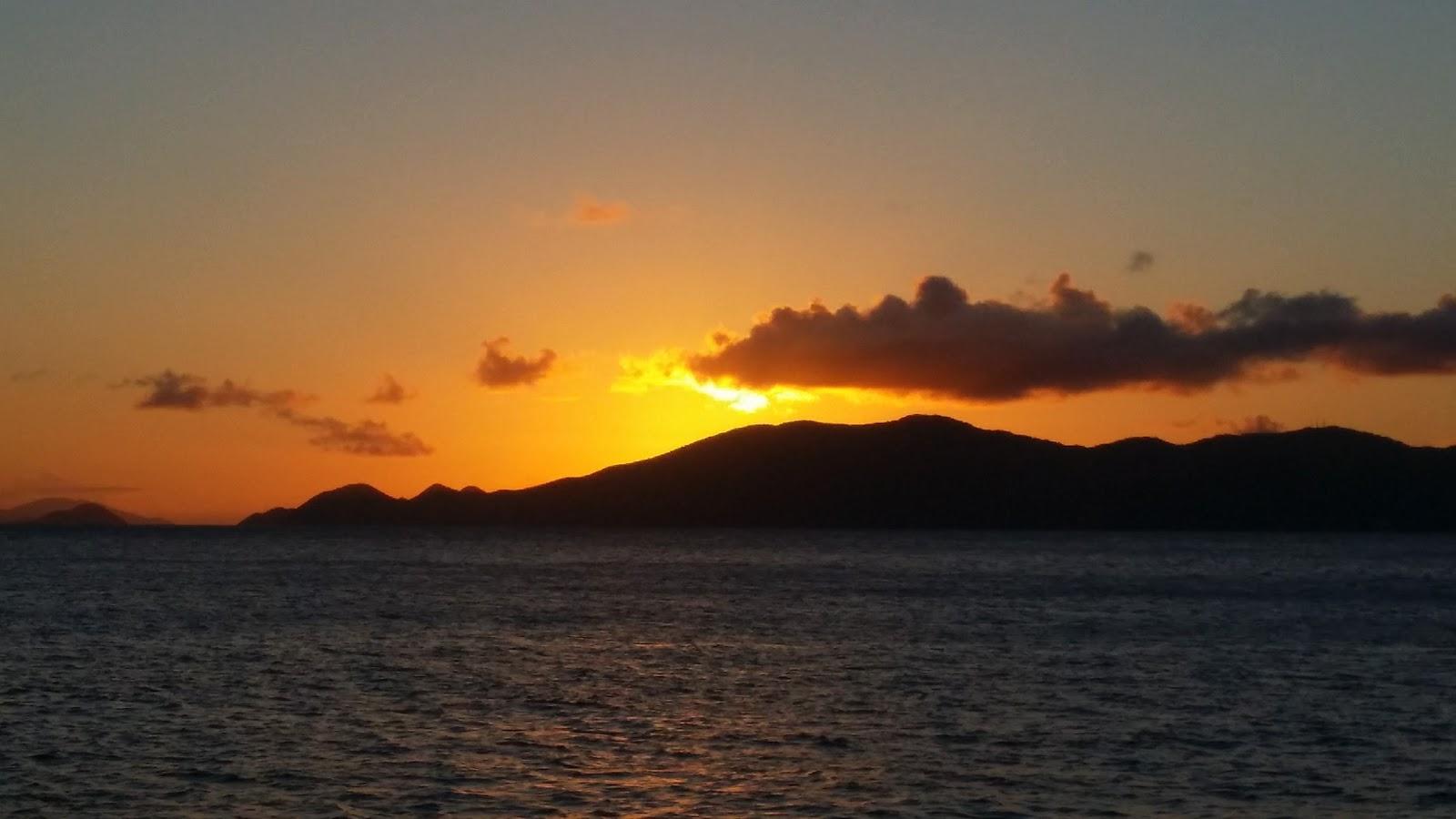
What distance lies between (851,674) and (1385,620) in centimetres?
4494

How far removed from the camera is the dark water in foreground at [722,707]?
1369 inches

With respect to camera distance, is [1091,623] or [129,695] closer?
[129,695]

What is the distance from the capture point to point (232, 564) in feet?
551

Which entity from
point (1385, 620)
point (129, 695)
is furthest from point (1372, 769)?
point (1385, 620)

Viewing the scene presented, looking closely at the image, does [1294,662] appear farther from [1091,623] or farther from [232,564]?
[232,564]

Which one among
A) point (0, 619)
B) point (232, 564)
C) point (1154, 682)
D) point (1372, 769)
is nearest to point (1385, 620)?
point (1154, 682)

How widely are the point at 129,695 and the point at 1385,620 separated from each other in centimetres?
6871

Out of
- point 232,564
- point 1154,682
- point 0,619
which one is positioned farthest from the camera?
point 232,564

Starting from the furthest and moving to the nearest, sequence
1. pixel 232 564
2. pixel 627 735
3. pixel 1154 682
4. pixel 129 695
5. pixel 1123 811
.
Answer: pixel 232 564 → pixel 1154 682 → pixel 129 695 → pixel 627 735 → pixel 1123 811

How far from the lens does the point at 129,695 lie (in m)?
50.3

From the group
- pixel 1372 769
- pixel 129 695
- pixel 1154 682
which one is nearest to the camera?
pixel 1372 769

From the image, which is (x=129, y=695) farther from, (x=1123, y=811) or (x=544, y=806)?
(x=1123, y=811)

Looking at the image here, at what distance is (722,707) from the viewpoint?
1892 inches

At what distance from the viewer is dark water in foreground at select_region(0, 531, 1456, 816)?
34781mm
